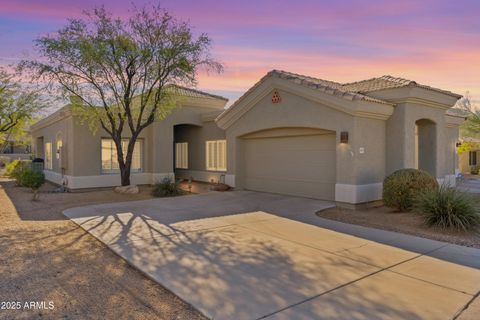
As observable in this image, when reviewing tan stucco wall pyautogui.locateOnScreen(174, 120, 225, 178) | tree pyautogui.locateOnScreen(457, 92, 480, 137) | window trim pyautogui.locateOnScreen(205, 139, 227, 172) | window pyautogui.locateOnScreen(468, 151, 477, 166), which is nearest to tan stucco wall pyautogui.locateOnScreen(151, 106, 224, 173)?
tan stucco wall pyautogui.locateOnScreen(174, 120, 225, 178)

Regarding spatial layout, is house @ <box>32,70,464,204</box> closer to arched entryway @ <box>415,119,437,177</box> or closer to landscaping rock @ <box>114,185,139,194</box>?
arched entryway @ <box>415,119,437,177</box>

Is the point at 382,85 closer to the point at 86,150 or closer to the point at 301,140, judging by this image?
the point at 301,140

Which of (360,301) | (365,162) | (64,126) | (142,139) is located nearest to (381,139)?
(365,162)

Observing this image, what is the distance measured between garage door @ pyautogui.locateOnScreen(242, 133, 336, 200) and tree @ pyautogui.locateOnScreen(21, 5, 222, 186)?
393 centimetres

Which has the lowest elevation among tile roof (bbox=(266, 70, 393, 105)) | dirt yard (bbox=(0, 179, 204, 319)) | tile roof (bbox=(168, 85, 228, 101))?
dirt yard (bbox=(0, 179, 204, 319))

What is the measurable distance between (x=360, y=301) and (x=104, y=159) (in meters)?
14.6

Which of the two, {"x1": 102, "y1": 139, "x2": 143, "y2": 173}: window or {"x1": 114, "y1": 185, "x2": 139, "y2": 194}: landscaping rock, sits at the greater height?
{"x1": 102, "y1": 139, "x2": 143, "y2": 173}: window

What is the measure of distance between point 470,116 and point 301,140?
16220 mm

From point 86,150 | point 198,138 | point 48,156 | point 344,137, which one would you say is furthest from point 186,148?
point 344,137

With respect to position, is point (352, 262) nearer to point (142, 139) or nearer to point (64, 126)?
point (142, 139)

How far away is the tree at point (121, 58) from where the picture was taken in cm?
1295

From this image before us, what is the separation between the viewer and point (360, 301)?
431cm

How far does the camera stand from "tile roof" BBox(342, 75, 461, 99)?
11.4 metres

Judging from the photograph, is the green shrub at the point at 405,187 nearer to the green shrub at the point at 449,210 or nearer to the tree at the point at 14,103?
the green shrub at the point at 449,210
